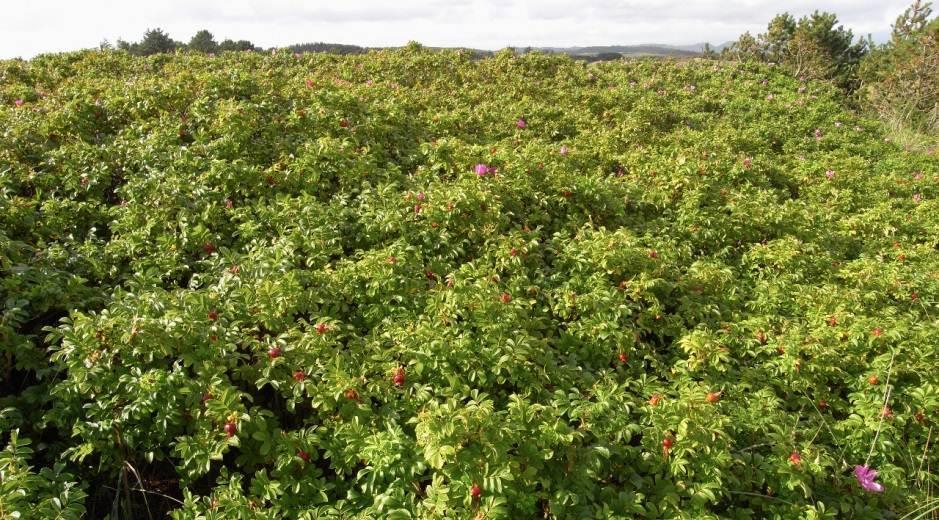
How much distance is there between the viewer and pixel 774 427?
2.94 metres

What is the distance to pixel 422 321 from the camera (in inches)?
122

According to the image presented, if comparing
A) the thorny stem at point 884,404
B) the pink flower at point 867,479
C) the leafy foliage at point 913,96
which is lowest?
the pink flower at point 867,479

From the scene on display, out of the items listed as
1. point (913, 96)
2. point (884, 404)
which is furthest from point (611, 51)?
point (884, 404)

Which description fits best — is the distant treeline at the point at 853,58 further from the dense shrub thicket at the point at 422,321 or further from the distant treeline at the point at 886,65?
the dense shrub thicket at the point at 422,321

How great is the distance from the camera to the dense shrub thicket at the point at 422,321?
8.02 ft

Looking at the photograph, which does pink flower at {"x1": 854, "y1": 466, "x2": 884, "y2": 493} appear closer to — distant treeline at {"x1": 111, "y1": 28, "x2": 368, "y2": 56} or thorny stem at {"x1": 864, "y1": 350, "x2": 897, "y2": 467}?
thorny stem at {"x1": 864, "y1": 350, "x2": 897, "y2": 467}

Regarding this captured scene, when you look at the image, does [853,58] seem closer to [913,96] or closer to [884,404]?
[913,96]

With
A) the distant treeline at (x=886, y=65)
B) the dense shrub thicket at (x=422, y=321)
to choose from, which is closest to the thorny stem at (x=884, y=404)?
the dense shrub thicket at (x=422, y=321)

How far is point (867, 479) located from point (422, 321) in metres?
2.34

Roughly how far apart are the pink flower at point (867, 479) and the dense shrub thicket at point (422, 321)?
2cm

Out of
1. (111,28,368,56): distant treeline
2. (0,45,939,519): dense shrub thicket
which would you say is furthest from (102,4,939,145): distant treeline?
(0,45,939,519): dense shrub thicket

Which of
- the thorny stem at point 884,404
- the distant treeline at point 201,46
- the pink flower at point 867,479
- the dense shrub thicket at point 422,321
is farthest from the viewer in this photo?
the distant treeline at point 201,46

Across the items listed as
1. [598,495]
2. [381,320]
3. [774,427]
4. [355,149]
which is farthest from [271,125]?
[774,427]

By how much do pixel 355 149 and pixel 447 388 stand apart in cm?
313
